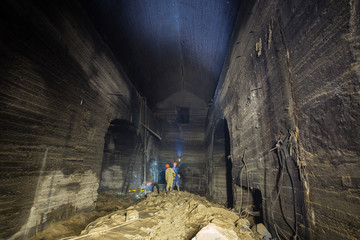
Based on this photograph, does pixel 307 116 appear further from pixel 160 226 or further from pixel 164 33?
pixel 164 33

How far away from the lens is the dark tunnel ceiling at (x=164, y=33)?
491 centimetres

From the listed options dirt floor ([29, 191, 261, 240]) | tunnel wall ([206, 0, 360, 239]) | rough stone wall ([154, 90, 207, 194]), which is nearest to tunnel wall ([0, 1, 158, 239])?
dirt floor ([29, 191, 261, 240])

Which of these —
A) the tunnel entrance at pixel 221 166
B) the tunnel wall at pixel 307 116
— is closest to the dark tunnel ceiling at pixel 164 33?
the tunnel wall at pixel 307 116

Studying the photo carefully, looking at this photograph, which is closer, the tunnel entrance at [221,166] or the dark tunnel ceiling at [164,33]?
the dark tunnel ceiling at [164,33]

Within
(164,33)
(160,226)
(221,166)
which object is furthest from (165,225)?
(164,33)

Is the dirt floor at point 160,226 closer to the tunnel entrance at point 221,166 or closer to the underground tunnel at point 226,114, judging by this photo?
the underground tunnel at point 226,114

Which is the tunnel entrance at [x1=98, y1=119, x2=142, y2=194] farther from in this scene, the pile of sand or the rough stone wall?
the pile of sand

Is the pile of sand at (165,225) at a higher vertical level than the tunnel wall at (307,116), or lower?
lower

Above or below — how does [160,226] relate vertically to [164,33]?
below

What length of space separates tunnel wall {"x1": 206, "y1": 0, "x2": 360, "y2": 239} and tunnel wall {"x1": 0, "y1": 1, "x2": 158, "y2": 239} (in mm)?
4029

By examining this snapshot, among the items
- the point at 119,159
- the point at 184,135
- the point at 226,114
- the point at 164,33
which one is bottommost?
the point at 119,159

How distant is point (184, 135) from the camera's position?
13070 millimetres

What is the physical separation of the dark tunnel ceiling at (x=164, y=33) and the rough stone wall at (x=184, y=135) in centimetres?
404

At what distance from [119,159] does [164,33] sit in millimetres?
5891
